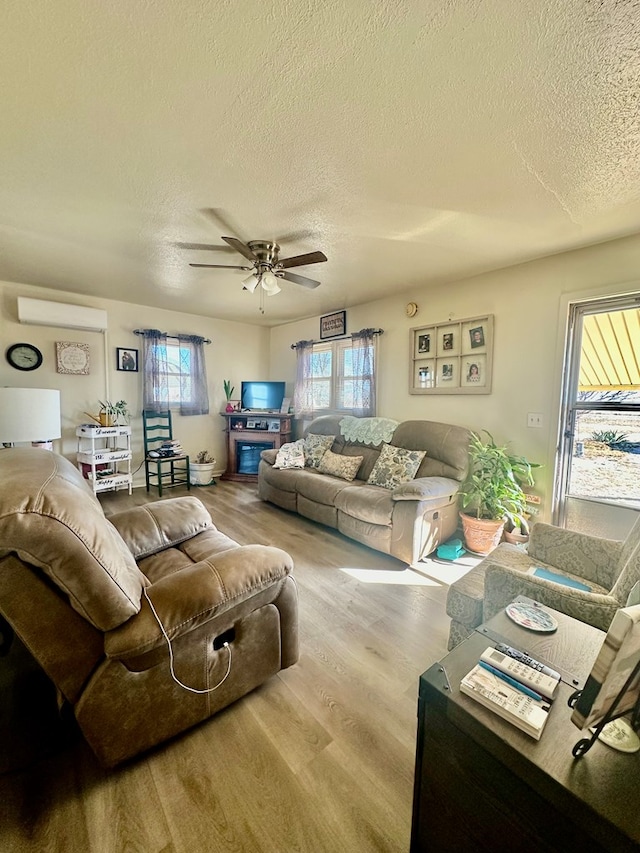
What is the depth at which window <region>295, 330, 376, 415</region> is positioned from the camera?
163 inches

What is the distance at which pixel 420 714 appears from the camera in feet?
2.78

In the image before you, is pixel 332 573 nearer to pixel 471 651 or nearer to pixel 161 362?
pixel 471 651

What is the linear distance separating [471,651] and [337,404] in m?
3.81

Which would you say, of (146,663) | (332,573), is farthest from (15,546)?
(332,573)

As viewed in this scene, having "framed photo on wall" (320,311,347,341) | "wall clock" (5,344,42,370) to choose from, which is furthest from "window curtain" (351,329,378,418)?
"wall clock" (5,344,42,370)

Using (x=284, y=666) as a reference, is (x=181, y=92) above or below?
above

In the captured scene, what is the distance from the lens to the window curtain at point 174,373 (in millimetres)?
4461

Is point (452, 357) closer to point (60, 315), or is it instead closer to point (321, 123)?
point (321, 123)

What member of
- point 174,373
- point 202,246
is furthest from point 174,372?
point 202,246

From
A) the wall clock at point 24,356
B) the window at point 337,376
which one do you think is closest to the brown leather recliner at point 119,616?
the window at point 337,376

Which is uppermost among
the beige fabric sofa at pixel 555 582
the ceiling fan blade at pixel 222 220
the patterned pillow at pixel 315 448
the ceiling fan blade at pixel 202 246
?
the ceiling fan blade at pixel 222 220

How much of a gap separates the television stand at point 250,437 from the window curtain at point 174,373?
529mm

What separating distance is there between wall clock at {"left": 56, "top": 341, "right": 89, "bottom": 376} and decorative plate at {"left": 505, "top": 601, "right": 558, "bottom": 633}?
4728mm

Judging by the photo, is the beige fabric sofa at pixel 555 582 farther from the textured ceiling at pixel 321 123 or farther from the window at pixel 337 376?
the window at pixel 337 376
